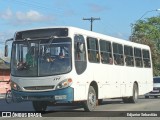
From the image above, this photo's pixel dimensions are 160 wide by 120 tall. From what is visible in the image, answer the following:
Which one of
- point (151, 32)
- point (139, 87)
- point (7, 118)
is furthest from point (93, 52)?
point (151, 32)

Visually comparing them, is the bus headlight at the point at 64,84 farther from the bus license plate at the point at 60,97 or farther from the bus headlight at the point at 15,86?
the bus headlight at the point at 15,86

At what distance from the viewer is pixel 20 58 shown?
1705 centimetres

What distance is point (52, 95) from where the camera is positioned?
16.2 meters

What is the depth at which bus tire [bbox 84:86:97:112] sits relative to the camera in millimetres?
17587

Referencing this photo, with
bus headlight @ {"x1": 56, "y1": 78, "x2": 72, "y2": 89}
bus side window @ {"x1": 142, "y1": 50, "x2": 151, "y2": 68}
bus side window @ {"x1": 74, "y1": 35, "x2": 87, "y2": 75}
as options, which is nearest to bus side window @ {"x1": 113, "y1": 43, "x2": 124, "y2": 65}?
bus side window @ {"x1": 74, "y1": 35, "x2": 87, "y2": 75}

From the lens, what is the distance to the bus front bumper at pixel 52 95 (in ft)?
53.0

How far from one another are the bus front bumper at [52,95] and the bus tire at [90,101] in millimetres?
1397

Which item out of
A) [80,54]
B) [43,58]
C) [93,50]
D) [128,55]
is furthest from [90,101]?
[128,55]

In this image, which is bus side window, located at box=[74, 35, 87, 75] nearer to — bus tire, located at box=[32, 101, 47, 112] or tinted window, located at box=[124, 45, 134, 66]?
bus tire, located at box=[32, 101, 47, 112]

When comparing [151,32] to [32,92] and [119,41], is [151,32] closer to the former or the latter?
[119,41]

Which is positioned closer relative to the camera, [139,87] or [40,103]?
[40,103]

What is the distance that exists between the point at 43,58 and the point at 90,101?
2641mm

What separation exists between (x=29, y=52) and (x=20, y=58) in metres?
0.44

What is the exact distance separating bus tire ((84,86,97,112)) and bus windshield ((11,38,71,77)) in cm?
184
